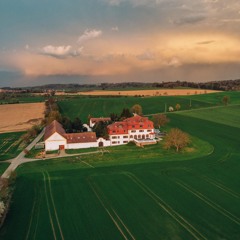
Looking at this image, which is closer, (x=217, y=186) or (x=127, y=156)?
(x=217, y=186)

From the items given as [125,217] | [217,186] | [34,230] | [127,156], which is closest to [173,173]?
[217,186]

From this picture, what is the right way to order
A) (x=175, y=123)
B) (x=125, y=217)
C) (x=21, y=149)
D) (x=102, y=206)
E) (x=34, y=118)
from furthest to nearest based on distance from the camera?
(x=34, y=118) → (x=175, y=123) → (x=21, y=149) → (x=102, y=206) → (x=125, y=217)

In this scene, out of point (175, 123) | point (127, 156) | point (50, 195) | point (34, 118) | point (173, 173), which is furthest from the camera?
point (34, 118)

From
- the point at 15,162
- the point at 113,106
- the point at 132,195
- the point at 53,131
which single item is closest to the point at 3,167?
the point at 15,162

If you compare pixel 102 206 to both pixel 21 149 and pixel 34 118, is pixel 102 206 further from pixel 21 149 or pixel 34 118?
pixel 34 118

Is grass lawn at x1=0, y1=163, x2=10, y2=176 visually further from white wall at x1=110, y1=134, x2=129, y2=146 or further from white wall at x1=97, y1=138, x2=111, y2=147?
white wall at x1=110, y1=134, x2=129, y2=146

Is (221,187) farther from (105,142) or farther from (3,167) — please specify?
(3,167)

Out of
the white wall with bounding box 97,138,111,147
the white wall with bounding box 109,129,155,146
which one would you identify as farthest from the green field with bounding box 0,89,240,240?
the white wall with bounding box 109,129,155,146
